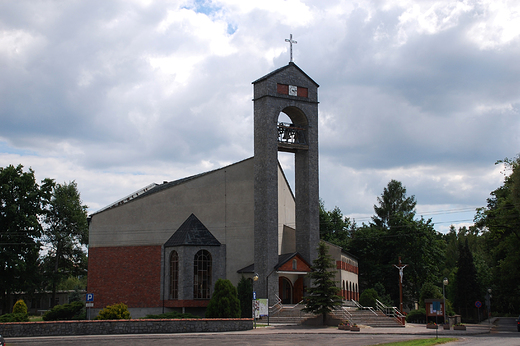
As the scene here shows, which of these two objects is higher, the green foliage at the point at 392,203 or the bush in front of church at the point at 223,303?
the green foliage at the point at 392,203

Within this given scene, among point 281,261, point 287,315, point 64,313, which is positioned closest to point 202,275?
point 281,261

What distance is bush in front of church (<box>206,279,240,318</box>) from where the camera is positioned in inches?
1366

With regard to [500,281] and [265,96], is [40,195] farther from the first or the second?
[500,281]

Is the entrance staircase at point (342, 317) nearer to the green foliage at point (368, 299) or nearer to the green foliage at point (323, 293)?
the green foliage at point (323, 293)

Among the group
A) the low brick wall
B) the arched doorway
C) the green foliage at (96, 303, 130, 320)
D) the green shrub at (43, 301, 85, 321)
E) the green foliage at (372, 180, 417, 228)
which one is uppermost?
the green foliage at (372, 180, 417, 228)

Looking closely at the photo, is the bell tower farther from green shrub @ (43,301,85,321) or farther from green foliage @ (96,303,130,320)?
green shrub @ (43,301,85,321)

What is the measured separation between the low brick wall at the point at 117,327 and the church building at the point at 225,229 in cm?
1134

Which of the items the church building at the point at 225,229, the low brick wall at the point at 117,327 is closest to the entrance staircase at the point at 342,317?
the church building at the point at 225,229

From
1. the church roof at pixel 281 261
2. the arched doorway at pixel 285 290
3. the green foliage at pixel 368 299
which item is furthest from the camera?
the green foliage at pixel 368 299

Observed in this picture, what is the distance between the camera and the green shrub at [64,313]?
45.8 m

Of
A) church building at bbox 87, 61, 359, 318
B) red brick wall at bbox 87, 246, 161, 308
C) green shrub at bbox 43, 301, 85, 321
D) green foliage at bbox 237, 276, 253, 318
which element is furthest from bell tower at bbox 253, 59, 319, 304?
green shrub at bbox 43, 301, 85, 321

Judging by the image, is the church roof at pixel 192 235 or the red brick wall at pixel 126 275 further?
the red brick wall at pixel 126 275

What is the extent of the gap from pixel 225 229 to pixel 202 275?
4300 millimetres

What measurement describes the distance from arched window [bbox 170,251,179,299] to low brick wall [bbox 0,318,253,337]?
43.2ft
